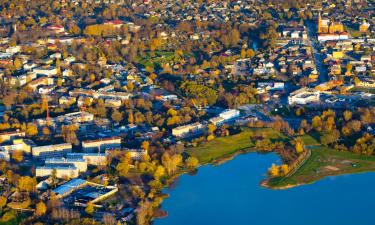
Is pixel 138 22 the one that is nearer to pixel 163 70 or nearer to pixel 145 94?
Result: pixel 163 70

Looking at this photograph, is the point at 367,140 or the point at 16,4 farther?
the point at 16,4

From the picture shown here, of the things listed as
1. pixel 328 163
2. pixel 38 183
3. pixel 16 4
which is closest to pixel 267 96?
pixel 328 163

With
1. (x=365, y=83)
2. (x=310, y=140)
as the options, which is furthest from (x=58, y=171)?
(x=365, y=83)

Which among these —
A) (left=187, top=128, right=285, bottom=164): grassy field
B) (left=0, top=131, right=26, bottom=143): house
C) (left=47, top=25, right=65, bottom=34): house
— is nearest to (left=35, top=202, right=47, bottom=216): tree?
(left=187, top=128, right=285, bottom=164): grassy field

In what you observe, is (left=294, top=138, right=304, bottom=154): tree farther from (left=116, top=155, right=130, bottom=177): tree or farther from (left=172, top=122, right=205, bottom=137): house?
(left=116, top=155, right=130, bottom=177): tree

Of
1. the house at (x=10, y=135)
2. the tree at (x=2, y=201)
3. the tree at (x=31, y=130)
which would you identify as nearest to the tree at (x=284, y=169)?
the tree at (x=2, y=201)

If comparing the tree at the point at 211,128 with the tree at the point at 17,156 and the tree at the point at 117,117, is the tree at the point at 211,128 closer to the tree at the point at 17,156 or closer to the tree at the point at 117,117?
the tree at the point at 117,117

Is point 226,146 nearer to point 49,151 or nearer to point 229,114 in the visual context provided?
point 229,114

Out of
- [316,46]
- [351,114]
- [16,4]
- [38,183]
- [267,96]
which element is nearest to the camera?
[38,183]
